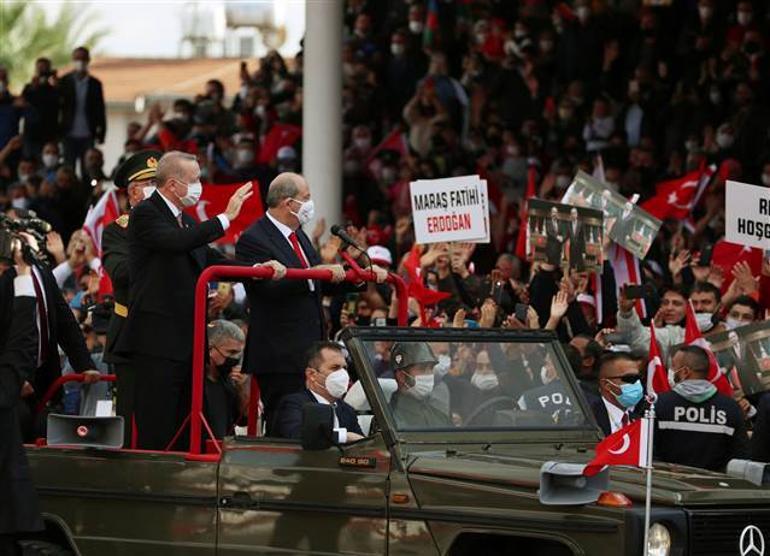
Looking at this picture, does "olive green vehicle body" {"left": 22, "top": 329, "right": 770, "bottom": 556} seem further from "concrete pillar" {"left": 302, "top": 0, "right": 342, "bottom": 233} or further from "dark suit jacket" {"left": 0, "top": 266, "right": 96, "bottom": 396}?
"concrete pillar" {"left": 302, "top": 0, "right": 342, "bottom": 233}

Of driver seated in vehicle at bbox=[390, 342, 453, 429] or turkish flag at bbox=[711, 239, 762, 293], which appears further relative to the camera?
turkish flag at bbox=[711, 239, 762, 293]

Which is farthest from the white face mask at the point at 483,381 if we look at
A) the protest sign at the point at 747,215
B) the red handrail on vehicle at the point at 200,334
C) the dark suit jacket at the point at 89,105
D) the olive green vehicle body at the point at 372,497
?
the dark suit jacket at the point at 89,105

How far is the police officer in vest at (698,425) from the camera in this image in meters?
11.3

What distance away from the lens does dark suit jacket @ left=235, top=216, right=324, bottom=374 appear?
35.1 ft

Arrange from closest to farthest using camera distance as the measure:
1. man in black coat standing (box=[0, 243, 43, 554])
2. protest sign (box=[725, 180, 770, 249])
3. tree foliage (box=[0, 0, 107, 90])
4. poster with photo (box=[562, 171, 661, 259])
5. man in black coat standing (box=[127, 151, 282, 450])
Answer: man in black coat standing (box=[0, 243, 43, 554]) → man in black coat standing (box=[127, 151, 282, 450]) → protest sign (box=[725, 180, 770, 249]) → poster with photo (box=[562, 171, 661, 259]) → tree foliage (box=[0, 0, 107, 90])

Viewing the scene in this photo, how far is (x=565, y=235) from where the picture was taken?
14.8 m

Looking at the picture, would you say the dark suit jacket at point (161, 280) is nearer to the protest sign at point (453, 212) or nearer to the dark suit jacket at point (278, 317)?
the dark suit jacket at point (278, 317)

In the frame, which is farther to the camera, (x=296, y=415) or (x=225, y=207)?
(x=225, y=207)

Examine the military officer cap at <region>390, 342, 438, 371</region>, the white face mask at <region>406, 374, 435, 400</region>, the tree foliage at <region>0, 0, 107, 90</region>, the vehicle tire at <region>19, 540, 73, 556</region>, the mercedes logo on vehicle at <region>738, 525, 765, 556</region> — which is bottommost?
the tree foliage at <region>0, 0, 107, 90</region>

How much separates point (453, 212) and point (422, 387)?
618 cm

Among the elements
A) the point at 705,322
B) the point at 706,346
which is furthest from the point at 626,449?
the point at 705,322

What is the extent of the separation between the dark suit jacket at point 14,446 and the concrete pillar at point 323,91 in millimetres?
12421

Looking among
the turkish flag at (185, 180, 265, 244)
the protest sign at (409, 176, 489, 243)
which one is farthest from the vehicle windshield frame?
the turkish flag at (185, 180, 265, 244)

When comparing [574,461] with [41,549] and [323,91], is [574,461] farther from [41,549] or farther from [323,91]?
[323,91]
